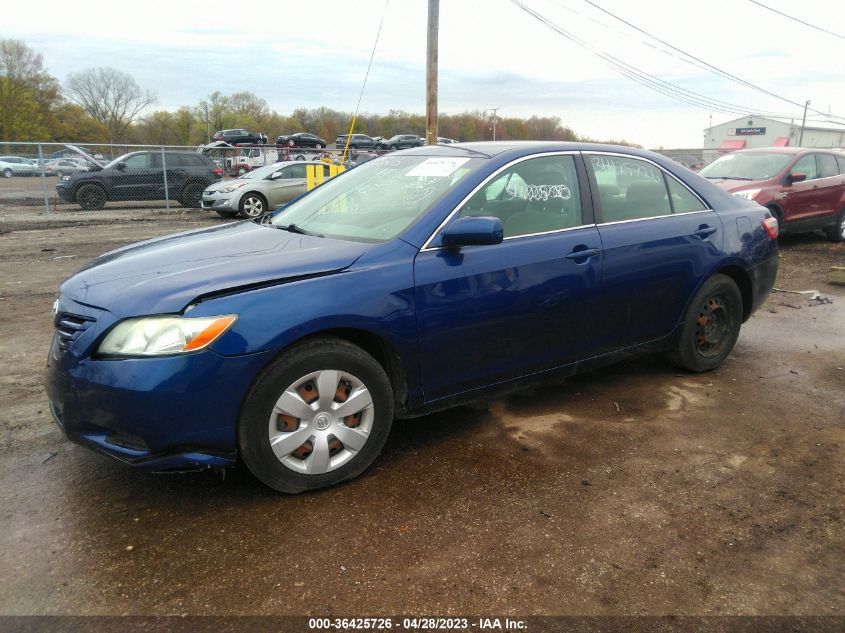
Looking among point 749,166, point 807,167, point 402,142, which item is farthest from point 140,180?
point 402,142

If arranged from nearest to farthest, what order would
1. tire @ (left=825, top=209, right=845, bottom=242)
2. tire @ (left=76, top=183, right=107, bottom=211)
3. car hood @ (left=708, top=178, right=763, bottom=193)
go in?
car hood @ (left=708, top=178, right=763, bottom=193)
tire @ (left=825, top=209, right=845, bottom=242)
tire @ (left=76, top=183, right=107, bottom=211)

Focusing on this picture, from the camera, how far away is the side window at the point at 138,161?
17.7m

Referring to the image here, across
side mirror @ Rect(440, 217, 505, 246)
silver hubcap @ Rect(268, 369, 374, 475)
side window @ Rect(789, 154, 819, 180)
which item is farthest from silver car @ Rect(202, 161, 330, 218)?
silver hubcap @ Rect(268, 369, 374, 475)

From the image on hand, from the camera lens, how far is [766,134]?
3017 inches

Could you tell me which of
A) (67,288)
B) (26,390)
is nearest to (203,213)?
(26,390)

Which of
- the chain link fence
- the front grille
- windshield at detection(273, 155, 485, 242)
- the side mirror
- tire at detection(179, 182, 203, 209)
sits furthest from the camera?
tire at detection(179, 182, 203, 209)

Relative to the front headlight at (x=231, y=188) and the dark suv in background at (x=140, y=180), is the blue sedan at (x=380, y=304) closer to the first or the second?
the front headlight at (x=231, y=188)

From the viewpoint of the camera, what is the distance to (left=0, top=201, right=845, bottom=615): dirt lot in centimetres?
240

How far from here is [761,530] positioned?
2.83 metres

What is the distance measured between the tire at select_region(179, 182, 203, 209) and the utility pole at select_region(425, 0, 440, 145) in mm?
7570

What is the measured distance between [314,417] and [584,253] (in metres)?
1.88

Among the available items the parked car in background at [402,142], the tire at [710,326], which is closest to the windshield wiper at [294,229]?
the tire at [710,326]

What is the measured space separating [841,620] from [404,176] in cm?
296

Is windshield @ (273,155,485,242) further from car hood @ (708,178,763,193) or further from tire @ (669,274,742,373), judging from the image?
car hood @ (708,178,763,193)
